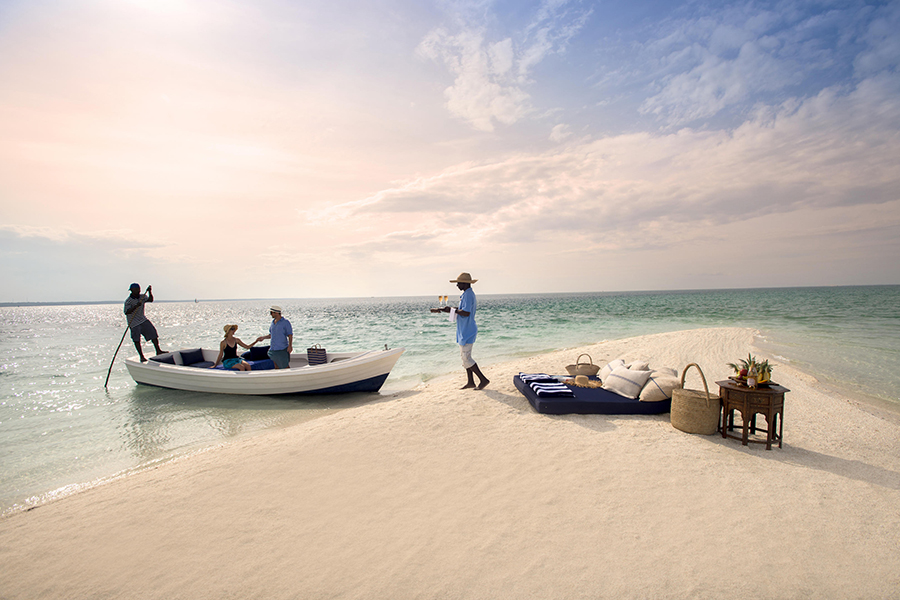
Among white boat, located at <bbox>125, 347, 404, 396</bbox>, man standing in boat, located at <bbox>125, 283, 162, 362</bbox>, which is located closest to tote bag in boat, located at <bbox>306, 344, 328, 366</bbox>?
white boat, located at <bbox>125, 347, 404, 396</bbox>

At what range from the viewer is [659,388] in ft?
20.4

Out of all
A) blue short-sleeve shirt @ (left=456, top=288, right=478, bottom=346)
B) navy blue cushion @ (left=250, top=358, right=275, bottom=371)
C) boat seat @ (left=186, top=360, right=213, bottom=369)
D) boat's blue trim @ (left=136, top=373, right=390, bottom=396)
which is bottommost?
boat's blue trim @ (left=136, top=373, right=390, bottom=396)

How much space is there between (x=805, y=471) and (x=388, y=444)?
5.08 m

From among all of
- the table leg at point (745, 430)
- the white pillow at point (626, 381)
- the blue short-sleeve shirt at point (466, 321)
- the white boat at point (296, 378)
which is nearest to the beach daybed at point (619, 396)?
the white pillow at point (626, 381)

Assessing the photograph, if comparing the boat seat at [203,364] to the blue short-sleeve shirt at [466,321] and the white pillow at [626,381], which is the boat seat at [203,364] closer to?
the blue short-sleeve shirt at [466,321]

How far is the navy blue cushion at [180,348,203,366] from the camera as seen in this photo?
12.5m

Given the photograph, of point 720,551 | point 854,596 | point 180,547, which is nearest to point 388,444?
point 180,547

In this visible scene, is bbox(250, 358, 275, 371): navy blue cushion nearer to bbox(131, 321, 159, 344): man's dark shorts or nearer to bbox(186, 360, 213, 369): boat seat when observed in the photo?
bbox(186, 360, 213, 369): boat seat

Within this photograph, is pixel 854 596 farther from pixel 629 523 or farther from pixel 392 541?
pixel 392 541

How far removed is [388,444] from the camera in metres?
5.50

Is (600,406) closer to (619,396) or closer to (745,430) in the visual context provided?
(619,396)

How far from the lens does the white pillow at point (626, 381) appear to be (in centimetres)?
647

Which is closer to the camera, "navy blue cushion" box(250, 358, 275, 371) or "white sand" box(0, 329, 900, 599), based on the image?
"white sand" box(0, 329, 900, 599)

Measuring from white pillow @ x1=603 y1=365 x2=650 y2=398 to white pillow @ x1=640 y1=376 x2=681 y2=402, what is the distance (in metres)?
0.11
